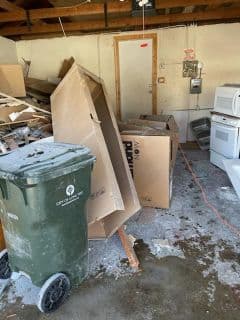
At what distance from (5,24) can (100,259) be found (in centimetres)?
399

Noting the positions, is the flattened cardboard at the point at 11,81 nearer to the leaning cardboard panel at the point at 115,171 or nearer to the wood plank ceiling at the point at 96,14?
the wood plank ceiling at the point at 96,14

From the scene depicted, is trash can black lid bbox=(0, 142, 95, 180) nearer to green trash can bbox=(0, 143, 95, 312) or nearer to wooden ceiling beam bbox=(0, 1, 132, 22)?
green trash can bbox=(0, 143, 95, 312)

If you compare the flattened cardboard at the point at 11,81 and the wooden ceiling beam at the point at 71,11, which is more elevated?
the wooden ceiling beam at the point at 71,11

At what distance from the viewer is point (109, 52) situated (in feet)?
16.2

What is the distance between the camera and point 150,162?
269 cm

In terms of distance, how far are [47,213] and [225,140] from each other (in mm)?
2757

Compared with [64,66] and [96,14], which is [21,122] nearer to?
[96,14]

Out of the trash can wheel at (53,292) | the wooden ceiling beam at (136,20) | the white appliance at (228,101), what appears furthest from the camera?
the wooden ceiling beam at (136,20)

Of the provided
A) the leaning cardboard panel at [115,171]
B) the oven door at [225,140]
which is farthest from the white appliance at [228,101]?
the leaning cardboard panel at [115,171]

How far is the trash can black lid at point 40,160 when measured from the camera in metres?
1.39

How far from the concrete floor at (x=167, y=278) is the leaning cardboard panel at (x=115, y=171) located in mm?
141

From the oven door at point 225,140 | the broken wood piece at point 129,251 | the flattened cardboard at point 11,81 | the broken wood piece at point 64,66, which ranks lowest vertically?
the broken wood piece at point 129,251

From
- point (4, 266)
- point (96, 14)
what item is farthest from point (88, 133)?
point (96, 14)

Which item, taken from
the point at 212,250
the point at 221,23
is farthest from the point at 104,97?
the point at 221,23
